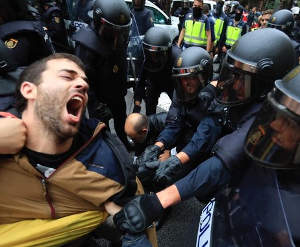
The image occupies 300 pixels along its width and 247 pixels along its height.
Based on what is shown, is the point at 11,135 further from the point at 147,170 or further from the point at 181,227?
the point at 181,227

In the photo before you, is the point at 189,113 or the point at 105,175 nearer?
the point at 105,175

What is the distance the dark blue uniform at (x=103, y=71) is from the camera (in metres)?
2.76

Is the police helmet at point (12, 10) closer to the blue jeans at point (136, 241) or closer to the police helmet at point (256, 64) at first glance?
the police helmet at point (256, 64)

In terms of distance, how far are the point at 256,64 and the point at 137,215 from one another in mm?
1236

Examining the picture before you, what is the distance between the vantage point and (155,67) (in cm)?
350

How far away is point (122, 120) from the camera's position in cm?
366

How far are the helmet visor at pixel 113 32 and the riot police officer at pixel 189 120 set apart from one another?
0.62 metres

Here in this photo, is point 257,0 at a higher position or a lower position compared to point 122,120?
lower

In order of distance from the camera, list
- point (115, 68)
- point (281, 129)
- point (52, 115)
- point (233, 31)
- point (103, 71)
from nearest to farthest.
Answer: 1. point (281, 129)
2. point (52, 115)
3. point (103, 71)
4. point (115, 68)
5. point (233, 31)

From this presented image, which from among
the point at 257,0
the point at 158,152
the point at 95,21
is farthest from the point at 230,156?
the point at 257,0

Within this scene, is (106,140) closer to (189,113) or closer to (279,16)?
(189,113)

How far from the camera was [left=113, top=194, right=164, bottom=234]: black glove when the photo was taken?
141cm

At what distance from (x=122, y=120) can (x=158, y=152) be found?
49.2 inches

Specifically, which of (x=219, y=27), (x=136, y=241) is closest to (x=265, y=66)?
(x=136, y=241)
